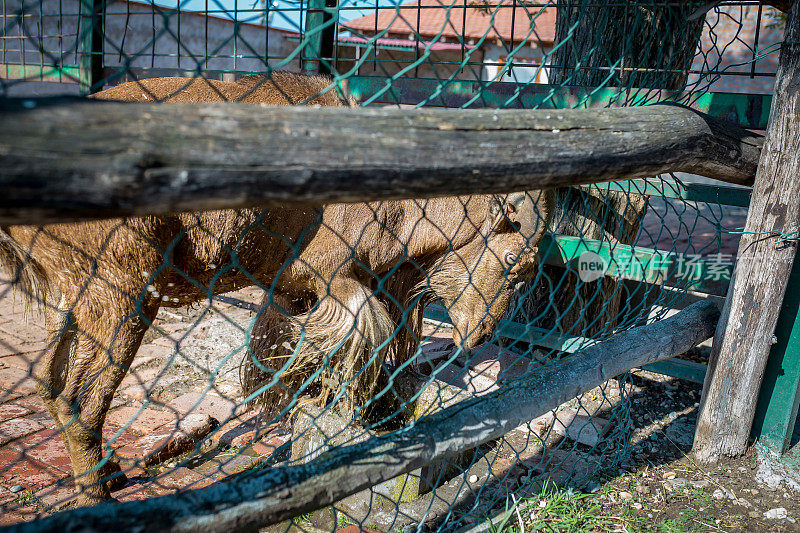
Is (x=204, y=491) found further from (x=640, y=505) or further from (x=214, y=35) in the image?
(x=214, y=35)

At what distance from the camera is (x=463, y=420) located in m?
1.80

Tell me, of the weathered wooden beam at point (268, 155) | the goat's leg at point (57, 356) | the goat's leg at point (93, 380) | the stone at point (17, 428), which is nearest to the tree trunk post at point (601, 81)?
the weathered wooden beam at point (268, 155)

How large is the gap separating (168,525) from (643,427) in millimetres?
2667

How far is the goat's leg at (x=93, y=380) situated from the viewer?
2855 millimetres

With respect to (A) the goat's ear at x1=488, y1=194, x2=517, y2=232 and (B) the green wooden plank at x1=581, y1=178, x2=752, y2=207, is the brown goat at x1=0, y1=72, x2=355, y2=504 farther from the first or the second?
(B) the green wooden plank at x1=581, y1=178, x2=752, y2=207

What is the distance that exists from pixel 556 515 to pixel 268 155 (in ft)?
6.26

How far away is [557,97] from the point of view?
9.33ft

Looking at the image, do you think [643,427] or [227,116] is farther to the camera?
[643,427]

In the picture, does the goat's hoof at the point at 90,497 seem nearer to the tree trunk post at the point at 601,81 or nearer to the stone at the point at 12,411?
the stone at the point at 12,411

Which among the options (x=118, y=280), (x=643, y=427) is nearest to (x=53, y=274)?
(x=118, y=280)

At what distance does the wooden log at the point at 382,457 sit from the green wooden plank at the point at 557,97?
907 millimetres

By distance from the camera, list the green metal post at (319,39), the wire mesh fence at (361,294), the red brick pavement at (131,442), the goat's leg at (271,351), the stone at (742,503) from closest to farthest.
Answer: the stone at (742,503) < the wire mesh fence at (361,294) < the red brick pavement at (131,442) < the goat's leg at (271,351) < the green metal post at (319,39)

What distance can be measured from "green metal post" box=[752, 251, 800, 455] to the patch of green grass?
0.82 metres

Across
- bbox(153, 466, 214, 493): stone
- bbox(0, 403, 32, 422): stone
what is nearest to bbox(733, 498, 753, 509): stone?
bbox(153, 466, 214, 493): stone
